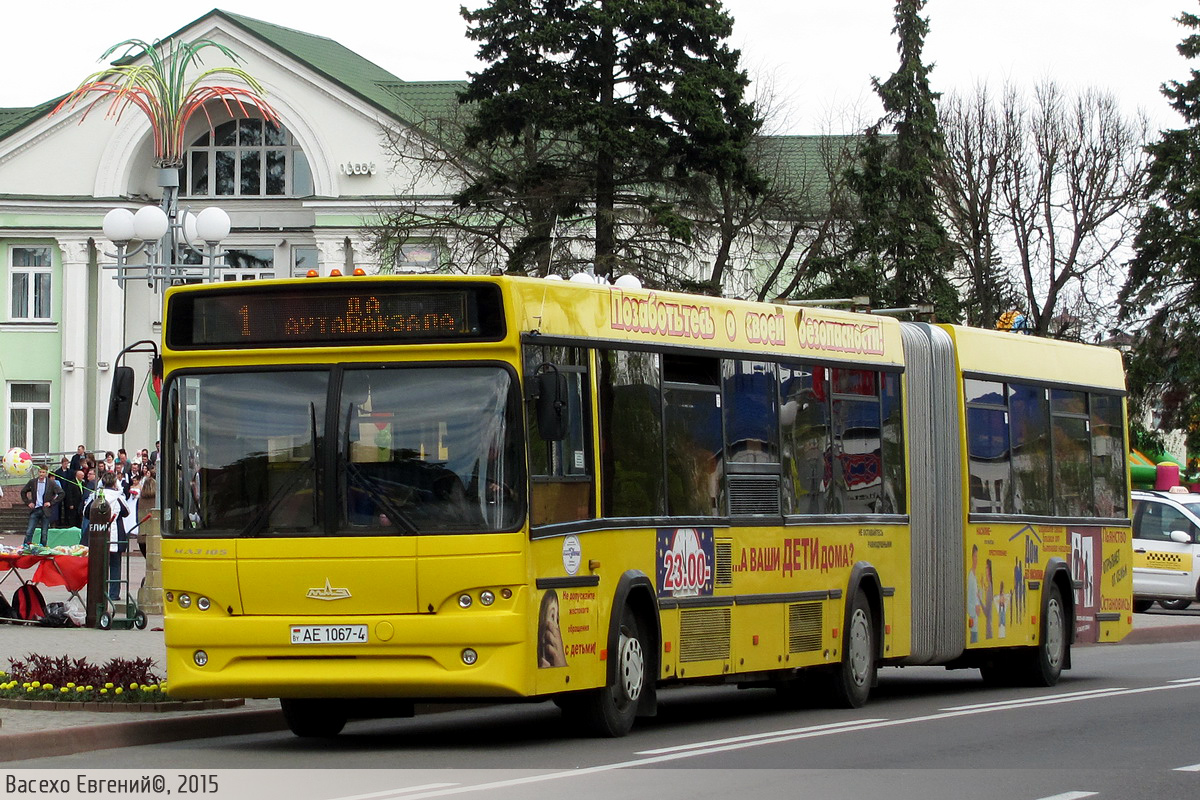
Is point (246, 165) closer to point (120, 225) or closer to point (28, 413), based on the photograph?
point (28, 413)

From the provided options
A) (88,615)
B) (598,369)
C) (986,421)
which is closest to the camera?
(598,369)

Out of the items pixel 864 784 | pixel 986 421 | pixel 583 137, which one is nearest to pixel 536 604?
pixel 864 784

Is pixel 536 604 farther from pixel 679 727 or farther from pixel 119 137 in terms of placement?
pixel 119 137

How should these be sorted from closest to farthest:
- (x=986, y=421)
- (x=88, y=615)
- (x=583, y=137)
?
(x=986, y=421), (x=88, y=615), (x=583, y=137)

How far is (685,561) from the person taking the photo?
14.1 meters

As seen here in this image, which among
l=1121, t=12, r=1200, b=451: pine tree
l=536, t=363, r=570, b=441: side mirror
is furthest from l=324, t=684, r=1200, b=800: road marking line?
l=1121, t=12, r=1200, b=451: pine tree

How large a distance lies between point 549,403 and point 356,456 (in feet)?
3.97

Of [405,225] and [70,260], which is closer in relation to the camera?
[405,225]

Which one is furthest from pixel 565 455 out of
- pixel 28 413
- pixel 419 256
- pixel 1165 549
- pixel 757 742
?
pixel 28 413

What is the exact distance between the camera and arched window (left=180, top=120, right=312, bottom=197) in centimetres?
5888

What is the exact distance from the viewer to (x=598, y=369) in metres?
13.3

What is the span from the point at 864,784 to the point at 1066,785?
41.5 inches

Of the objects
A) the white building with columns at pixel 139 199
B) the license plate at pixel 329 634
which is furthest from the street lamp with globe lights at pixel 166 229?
the white building with columns at pixel 139 199

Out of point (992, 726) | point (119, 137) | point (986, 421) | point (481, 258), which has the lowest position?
point (992, 726)
